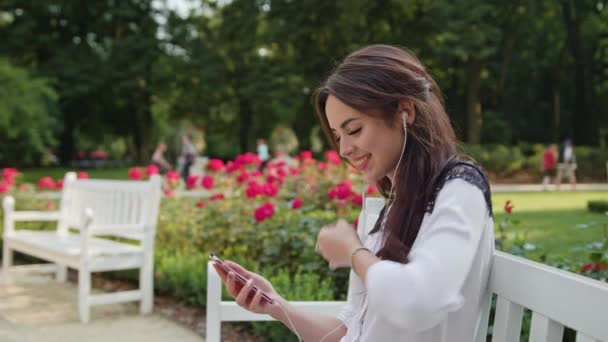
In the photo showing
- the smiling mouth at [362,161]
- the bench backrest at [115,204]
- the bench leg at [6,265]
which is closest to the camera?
A: the smiling mouth at [362,161]

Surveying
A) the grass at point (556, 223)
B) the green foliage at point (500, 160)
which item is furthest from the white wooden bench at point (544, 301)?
the green foliage at point (500, 160)

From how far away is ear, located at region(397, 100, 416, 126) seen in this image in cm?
145

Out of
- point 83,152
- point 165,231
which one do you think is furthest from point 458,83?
point 83,152

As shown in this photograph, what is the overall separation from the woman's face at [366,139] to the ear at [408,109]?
3 cm

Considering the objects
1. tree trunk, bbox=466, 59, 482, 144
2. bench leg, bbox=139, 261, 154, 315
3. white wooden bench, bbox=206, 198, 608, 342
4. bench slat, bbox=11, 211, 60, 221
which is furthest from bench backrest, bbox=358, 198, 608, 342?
tree trunk, bbox=466, 59, 482, 144

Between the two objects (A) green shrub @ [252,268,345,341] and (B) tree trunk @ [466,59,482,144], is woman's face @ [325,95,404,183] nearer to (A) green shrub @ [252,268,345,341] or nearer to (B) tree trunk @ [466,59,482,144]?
(A) green shrub @ [252,268,345,341]

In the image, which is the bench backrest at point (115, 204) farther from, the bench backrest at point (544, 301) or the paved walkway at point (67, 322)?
the bench backrest at point (544, 301)

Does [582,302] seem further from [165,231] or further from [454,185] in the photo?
[165,231]

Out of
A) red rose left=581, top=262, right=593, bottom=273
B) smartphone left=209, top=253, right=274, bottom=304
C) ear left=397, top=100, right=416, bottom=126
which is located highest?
ear left=397, top=100, right=416, bottom=126

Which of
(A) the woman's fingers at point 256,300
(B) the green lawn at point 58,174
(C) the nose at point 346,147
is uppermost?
(C) the nose at point 346,147

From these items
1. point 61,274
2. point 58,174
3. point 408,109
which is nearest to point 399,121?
point 408,109

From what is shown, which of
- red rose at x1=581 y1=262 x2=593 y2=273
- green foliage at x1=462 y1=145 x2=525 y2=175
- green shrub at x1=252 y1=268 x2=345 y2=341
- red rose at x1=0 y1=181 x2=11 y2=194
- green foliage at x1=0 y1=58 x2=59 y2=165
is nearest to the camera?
red rose at x1=581 y1=262 x2=593 y2=273

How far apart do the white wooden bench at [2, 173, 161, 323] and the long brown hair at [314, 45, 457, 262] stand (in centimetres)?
405

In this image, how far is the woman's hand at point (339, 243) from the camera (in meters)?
1.38
